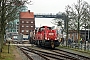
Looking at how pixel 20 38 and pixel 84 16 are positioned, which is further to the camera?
A: pixel 20 38

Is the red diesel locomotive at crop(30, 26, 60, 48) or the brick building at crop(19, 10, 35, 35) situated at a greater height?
the brick building at crop(19, 10, 35, 35)

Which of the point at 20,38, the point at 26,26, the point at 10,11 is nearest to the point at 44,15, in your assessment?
the point at 20,38

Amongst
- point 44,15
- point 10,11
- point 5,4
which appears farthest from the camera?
point 44,15

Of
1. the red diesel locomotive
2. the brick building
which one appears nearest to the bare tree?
the red diesel locomotive

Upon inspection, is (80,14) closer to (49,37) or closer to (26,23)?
(49,37)

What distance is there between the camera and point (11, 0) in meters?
22.6

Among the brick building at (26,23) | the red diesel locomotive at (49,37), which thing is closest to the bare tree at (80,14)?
the red diesel locomotive at (49,37)

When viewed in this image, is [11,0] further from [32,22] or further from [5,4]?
[32,22]

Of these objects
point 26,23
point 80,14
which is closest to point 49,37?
point 80,14

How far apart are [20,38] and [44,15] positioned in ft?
79.0

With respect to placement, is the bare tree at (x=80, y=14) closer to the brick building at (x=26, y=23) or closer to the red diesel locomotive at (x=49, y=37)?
the red diesel locomotive at (x=49, y=37)

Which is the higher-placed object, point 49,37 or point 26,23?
point 26,23

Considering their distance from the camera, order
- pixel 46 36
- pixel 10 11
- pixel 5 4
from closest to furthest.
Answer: pixel 5 4
pixel 10 11
pixel 46 36

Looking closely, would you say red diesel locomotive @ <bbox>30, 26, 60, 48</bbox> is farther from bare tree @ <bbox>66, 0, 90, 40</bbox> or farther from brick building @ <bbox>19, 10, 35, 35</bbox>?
brick building @ <bbox>19, 10, 35, 35</bbox>
